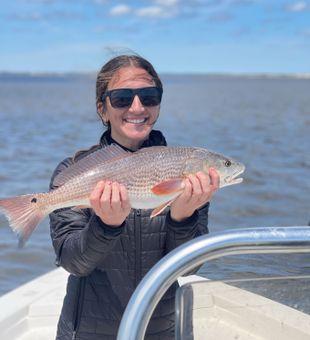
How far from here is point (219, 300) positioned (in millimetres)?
2314

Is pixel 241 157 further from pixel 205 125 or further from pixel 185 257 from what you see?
pixel 185 257

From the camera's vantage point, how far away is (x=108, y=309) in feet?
10.3

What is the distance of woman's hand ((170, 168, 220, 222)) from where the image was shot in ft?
9.78

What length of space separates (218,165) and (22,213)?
113cm

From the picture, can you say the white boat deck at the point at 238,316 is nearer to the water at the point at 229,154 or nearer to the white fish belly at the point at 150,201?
the water at the point at 229,154

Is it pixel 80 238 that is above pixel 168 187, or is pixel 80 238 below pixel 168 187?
below

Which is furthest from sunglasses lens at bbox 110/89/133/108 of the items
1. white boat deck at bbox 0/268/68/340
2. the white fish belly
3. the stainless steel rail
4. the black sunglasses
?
white boat deck at bbox 0/268/68/340

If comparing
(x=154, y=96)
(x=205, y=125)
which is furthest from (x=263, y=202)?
(x=205, y=125)

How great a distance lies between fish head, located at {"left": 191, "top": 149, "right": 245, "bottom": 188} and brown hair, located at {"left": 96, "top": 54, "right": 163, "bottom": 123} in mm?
498

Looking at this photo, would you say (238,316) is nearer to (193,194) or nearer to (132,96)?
(193,194)

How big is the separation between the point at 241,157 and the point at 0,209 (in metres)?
16.5

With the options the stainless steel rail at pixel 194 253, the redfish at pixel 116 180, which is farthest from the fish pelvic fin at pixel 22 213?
the stainless steel rail at pixel 194 253

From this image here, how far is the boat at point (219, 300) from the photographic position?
6.20 feet

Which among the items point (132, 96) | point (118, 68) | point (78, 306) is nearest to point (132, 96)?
point (132, 96)
